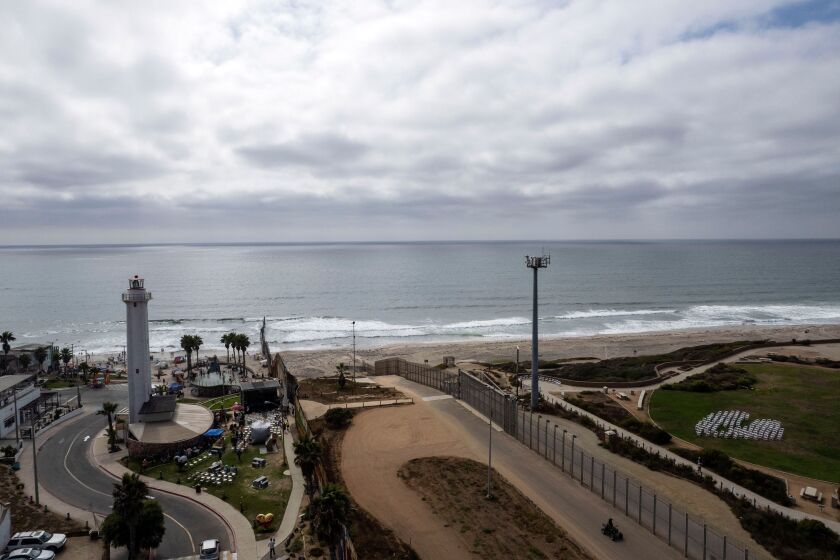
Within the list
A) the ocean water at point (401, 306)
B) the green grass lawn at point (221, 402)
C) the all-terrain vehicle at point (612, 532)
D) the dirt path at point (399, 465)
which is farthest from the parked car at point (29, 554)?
the ocean water at point (401, 306)

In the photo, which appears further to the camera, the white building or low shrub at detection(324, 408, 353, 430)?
low shrub at detection(324, 408, 353, 430)

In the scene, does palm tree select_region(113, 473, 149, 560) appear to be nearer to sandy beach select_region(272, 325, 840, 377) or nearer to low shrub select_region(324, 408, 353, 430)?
low shrub select_region(324, 408, 353, 430)

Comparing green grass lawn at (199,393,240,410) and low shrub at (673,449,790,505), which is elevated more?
low shrub at (673,449,790,505)

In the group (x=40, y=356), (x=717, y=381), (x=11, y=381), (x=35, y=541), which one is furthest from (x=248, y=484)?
(x=40, y=356)

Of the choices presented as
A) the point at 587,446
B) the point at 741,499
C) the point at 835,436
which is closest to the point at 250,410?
the point at 587,446

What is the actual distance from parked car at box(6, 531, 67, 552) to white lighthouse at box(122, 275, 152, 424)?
1606cm

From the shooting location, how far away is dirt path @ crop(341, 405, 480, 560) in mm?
25609

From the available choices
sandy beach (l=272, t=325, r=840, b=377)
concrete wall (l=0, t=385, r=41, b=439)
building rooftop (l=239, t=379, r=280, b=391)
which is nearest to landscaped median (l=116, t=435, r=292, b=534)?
building rooftop (l=239, t=379, r=280, b=391)

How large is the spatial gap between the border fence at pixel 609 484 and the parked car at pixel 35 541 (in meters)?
24.2

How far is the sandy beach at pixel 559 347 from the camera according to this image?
7550 centimetres

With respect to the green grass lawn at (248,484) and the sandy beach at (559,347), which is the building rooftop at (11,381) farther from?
the sandy beach at (559,347)

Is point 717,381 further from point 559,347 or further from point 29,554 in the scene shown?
point 29,554

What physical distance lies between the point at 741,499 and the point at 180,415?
129 feet

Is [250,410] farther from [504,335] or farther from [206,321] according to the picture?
[206,321]
